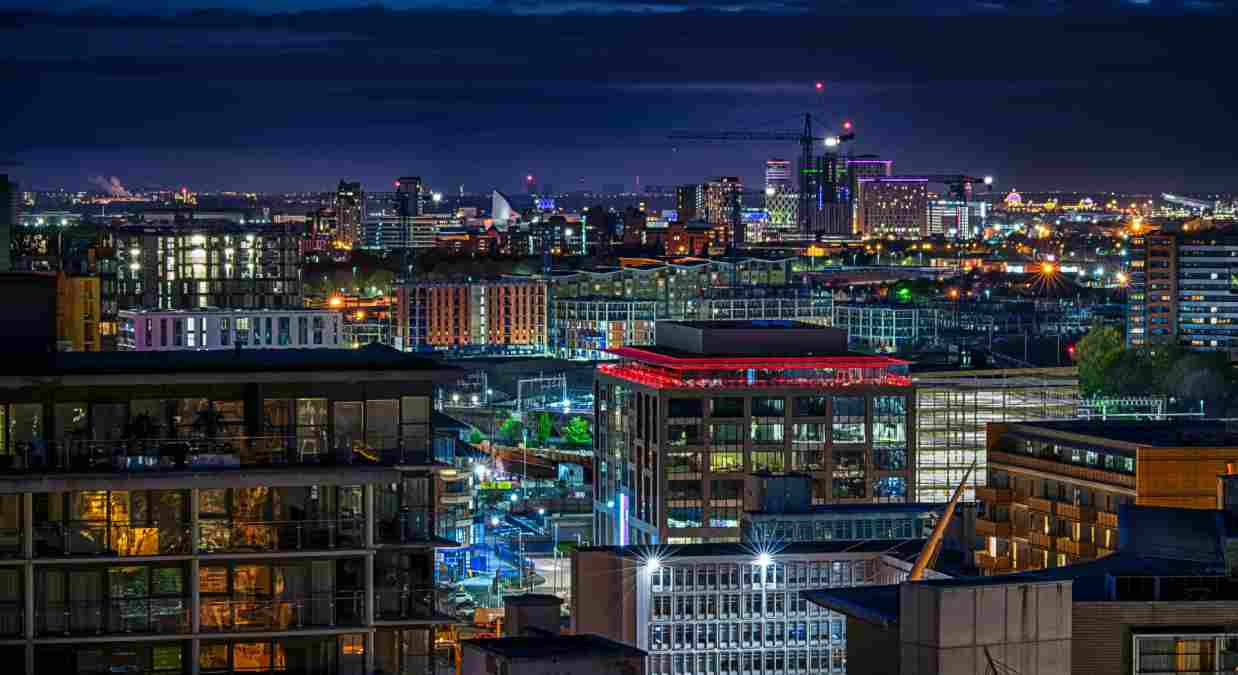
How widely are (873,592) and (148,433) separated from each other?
786 centimetres

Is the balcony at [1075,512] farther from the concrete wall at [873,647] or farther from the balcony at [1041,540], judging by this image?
the concrete wall at [873,647]

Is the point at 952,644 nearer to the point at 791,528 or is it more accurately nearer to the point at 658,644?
the point at 658,644

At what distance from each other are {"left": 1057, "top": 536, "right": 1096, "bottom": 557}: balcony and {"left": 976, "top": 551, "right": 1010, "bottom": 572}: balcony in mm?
1293

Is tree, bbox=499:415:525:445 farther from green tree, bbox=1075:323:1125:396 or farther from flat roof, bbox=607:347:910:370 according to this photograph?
flat roof, bbox=607:347:910:370

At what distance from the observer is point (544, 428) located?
461ft

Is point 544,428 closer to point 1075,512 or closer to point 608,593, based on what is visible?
point 1075,512

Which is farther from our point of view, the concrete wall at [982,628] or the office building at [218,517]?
the concrete wall at [982,628]

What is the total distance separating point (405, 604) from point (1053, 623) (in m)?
5.68

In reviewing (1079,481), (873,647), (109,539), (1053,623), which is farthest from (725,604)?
(109,539)

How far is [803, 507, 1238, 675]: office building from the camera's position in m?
23.8

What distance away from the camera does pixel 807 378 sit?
86000 millimetres

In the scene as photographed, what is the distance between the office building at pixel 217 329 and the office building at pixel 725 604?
37156 millimetres

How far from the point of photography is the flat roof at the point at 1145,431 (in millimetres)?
63844

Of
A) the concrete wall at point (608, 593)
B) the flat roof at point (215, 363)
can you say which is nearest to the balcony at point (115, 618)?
the flat roof at point (215, 363)
